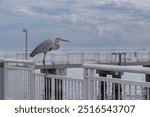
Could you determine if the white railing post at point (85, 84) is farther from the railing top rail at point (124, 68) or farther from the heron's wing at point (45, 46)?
the heron's wing at point (45, 46)

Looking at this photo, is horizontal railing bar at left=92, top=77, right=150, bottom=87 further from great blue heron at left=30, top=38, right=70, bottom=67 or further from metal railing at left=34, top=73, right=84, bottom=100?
great blue heron at left=30, top=38, right=70, bottom=67

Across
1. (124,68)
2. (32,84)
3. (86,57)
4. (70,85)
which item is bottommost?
(86,57)

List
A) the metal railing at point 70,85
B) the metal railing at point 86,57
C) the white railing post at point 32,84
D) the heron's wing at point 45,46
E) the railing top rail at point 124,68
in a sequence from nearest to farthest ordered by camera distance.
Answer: the railing top rail at point 124,68 < the metal railing at point 70,85 < the heron's wing at point 45,46 < the white railing post at point 32,84 < the metal railing at point 86,57

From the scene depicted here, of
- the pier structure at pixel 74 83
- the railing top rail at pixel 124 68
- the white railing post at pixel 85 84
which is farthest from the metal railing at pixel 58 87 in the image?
the railing top rail at pixel 124 68

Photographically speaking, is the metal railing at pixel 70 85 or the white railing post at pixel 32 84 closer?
the metal railing at pixel 70 85

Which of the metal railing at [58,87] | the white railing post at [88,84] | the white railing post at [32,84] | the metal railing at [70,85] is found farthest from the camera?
the white railing post at [32,84]

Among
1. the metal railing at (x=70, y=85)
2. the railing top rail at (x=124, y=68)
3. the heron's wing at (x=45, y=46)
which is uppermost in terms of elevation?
the heron's wing at (x=45, y=46)

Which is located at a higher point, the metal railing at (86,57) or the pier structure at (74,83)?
the pier structure at (74,83)

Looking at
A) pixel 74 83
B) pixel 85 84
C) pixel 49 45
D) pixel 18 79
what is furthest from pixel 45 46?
pixel 85 84

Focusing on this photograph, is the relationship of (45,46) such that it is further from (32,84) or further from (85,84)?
(85,84)

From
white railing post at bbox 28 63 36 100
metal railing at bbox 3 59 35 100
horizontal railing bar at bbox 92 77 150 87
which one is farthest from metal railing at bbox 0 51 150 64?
horizontal railing bar at bbox 92 77 150 87

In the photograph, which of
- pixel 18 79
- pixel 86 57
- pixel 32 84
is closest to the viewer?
pixel 32 84

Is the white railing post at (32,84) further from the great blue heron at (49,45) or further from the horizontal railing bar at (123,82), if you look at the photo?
the horizontal railing bar at (123,82)

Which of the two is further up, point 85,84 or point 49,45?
point 49,45
